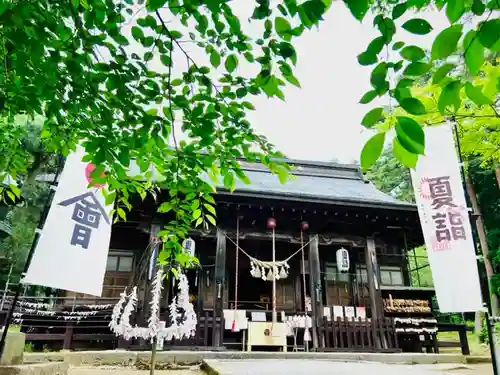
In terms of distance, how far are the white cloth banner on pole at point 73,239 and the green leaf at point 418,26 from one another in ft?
17.1

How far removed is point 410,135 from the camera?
3.82 feet

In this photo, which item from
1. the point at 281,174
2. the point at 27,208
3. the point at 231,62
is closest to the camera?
the point at 231,62

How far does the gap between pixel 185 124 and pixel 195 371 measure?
5373mm

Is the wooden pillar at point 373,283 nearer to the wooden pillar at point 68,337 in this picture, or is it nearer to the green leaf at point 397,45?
the wooden pillar at point 68,337

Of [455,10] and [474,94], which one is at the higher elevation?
[455,10]

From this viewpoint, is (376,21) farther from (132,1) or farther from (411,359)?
(411,359)

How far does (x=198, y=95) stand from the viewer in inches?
110

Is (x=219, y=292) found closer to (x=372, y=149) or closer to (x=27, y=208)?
(x=372, y=149)

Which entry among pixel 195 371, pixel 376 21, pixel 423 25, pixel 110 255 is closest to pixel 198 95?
pixel 376 21

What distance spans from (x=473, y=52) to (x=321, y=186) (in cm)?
1153

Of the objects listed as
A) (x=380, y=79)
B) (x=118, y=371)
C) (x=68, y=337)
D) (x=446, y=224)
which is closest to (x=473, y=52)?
(x=380, y=79)

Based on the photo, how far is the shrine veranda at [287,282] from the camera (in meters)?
8.48

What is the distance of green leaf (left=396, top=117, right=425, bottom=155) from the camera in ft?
3.79

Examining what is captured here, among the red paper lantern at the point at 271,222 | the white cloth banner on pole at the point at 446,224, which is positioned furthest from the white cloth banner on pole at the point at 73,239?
the white cloth banner on pole at the point at 446,224
